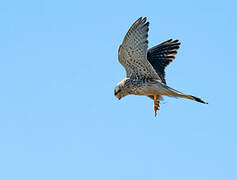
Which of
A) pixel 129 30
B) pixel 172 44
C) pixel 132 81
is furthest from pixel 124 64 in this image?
pixel 172 44

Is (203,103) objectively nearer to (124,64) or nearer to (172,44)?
(124,64)

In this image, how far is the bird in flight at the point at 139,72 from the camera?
1155cm

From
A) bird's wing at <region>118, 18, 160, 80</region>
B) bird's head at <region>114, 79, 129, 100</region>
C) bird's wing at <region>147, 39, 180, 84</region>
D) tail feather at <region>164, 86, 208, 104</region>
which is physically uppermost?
bird's wing at <region>147, 39, 180, 84</region>

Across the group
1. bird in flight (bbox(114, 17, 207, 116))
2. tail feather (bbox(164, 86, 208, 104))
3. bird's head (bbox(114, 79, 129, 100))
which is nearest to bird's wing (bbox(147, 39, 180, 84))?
bird in flight (bbox(114, 17, 207, 116))

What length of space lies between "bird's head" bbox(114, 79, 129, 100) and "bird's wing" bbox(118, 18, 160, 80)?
0.27 meters

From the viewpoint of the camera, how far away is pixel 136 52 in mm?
11922

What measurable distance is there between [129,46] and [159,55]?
7.71ft

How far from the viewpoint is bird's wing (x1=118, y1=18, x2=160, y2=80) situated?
11.5 m

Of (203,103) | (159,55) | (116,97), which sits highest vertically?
(159,55)

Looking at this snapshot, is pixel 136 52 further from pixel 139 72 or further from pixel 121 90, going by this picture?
pixel 121 90

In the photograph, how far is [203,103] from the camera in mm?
11430

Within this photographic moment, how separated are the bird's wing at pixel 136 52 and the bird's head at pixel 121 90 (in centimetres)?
27

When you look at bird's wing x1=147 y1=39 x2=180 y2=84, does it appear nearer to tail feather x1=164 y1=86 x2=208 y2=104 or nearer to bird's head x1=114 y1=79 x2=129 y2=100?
bird's head x1=114 y1=79 x2=129 y2=100

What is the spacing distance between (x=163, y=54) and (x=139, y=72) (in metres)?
1.76
